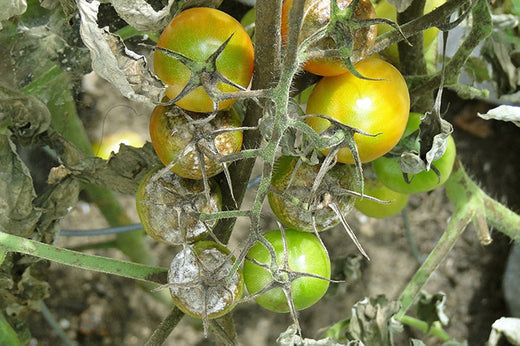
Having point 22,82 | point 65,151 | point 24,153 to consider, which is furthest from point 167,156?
point 24,153

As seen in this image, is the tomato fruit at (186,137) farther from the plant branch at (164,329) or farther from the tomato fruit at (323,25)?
the plant branch at (164,329)

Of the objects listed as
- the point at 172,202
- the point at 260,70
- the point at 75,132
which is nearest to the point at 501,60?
the point at 260,70

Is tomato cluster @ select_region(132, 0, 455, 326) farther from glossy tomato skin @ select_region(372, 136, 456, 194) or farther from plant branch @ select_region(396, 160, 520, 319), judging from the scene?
plant branch @ select_region(396, 160, 520, 319)

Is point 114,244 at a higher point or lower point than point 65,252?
lower

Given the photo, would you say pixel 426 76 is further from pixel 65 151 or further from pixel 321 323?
pixel 321 323

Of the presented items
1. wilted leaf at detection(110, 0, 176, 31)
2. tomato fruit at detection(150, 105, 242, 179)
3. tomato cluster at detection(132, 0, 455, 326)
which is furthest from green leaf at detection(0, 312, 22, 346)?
wilted leaf at detection(110, 0, 176, 31)

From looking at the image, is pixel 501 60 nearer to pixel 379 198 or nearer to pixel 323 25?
pixel 379 198
